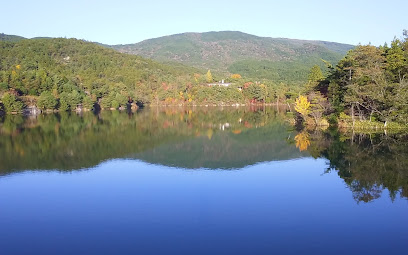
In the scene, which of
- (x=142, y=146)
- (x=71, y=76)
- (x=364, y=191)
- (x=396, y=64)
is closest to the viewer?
(x=364, y=191)

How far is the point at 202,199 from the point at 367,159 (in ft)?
35.9

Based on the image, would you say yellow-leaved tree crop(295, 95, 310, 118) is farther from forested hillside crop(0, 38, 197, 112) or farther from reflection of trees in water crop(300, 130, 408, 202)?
forested hillside crop(0, 38, 197, 112)

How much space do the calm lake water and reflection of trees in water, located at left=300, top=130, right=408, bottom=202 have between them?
2.2 inches

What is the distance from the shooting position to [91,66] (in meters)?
96.6

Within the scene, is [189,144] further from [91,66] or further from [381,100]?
[91,66]

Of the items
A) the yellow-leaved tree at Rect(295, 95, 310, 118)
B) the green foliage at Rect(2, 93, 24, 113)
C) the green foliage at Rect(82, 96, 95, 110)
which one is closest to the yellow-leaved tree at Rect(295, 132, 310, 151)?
the yellow-leaved tree at Rect(295, 95, 310, 118)

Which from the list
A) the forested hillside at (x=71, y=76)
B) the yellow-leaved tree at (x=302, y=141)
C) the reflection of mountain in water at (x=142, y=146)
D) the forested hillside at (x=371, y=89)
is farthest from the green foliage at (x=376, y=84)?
the forested hillside at (x=71, y=76)

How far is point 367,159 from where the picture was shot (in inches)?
770

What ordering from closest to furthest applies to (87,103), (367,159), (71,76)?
(367,159), (87,103), (71,76)

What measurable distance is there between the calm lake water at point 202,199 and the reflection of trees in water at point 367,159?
0.06 meters

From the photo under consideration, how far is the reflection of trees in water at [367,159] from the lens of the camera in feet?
48.2

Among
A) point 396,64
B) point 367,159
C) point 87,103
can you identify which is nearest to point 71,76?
point 87,103

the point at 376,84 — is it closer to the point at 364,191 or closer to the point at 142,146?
the point at 364,191

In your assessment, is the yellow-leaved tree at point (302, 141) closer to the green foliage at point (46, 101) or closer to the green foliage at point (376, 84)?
the green foliage at point (376, 84)
